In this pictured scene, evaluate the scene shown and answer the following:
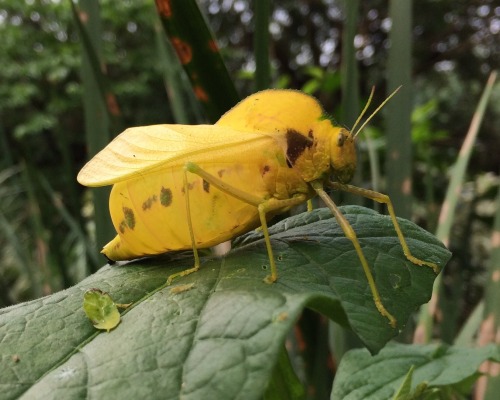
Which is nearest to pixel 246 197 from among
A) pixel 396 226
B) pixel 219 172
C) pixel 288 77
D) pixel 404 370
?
pixel 219 172

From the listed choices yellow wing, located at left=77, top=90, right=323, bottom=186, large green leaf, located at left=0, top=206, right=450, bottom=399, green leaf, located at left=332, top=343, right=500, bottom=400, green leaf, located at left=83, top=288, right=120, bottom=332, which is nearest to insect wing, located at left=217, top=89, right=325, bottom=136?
yellow wing, located at left=77, top=90, right=323, bottom=186

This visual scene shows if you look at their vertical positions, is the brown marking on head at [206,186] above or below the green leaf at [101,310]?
above

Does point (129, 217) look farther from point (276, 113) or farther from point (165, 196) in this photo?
point (276, 113)

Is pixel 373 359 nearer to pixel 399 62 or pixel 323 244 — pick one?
pixel 323 244

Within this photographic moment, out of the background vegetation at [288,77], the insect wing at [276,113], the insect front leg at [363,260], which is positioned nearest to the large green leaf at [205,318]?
the insect front leg at [363,260]

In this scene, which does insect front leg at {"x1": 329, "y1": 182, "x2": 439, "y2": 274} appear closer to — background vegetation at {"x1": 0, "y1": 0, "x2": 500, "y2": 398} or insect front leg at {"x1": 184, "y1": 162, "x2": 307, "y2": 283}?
insect front leg at {"x1": 184, "y1": 162, "x2": 307, "y2": 283}

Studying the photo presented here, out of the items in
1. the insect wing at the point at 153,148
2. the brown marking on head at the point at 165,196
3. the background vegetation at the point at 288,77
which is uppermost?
the insect wing at the point at 153,148

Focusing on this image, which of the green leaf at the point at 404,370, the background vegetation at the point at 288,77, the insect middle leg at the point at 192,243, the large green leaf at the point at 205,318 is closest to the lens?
the large green leaf at the point at 205,318

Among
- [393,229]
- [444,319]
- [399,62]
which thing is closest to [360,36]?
[444,319]

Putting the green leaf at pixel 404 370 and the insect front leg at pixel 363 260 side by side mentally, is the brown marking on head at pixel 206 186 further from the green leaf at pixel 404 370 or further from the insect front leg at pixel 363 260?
the green leaf at pixel 404 370
